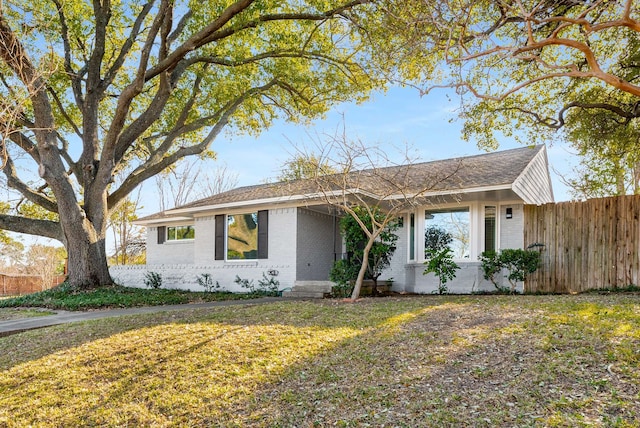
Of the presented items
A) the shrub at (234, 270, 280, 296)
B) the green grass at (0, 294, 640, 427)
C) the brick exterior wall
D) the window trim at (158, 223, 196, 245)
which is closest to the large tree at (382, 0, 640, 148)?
the green grass at (0, 294, 640, 427)

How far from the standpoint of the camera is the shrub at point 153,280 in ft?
55.1

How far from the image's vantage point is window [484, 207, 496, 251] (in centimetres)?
1169

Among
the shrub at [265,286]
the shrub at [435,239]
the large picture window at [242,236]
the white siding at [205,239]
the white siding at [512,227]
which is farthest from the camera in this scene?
the white siding at [205,239]

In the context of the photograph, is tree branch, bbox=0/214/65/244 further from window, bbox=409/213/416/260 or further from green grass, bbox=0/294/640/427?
window, bbox=409/213/416/260

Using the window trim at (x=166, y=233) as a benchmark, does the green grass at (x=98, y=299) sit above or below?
below

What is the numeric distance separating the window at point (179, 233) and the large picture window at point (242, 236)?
3448mm

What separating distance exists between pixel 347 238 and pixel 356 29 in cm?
578

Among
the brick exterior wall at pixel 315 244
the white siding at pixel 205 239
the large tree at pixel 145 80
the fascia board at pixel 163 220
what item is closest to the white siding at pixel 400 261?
the brick exterior wall at pixel 315 244

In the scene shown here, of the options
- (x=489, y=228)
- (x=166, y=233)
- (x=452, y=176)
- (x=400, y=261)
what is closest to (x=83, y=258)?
(x=166, y=233)

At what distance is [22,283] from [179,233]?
10457mm

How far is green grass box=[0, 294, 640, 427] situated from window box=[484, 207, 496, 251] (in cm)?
448

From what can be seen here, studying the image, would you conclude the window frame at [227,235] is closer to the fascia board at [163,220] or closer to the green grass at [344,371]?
the fascia board at [163,220]

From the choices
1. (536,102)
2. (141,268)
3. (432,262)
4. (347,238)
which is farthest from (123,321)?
(536,102)

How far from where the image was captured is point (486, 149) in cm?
1355
